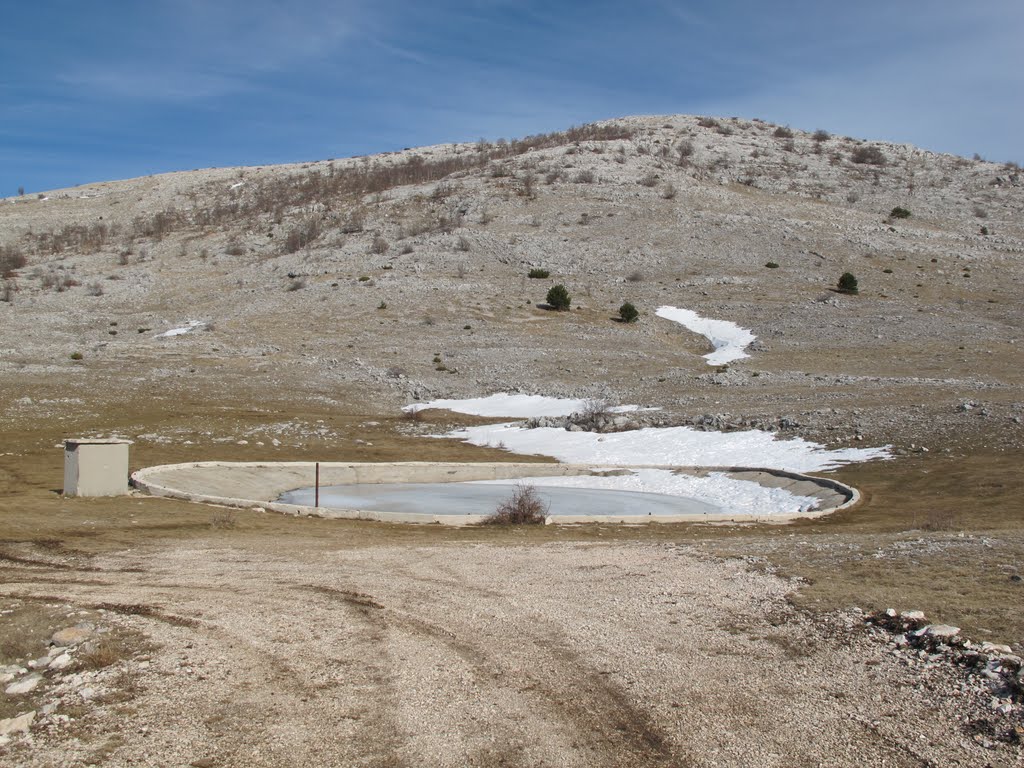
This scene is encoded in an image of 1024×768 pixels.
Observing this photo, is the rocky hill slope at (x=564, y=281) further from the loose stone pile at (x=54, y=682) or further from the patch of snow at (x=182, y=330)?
the loose stone pile at (x=54, y=682)

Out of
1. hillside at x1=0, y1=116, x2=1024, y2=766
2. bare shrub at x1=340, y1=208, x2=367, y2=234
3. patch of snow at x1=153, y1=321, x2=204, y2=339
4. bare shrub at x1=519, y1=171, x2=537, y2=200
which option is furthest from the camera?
bare shrub at x1=519, y1=171, x2=537, y2=200

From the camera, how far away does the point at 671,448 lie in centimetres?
3231

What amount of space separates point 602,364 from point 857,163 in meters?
65.9

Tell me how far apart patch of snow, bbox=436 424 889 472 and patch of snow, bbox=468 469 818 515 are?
1.67 metres

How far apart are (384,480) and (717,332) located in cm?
3481

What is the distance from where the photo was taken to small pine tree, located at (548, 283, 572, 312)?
2346 inches

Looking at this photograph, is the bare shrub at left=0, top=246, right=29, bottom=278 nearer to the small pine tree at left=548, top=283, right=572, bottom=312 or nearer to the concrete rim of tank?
the small pine tree at left=548, top=283, right=572, bottom=312

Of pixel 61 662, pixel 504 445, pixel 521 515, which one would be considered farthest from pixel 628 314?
pixel 61 662

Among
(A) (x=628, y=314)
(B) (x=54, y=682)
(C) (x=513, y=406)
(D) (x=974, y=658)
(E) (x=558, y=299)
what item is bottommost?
(C) (x=513, y=406)

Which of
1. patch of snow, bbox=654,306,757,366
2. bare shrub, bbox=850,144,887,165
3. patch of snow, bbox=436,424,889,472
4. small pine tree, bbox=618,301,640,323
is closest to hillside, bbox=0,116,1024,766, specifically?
bare shrub, bbox=850,144,887,165

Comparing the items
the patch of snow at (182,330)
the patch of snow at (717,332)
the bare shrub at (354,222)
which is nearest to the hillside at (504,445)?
the patch of snow at (182,330)

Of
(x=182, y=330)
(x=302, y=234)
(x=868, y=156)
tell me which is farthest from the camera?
(x=868, y=156)

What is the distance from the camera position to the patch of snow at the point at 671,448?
2902 cm

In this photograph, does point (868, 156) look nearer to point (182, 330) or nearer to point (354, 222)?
point (354, 222)
